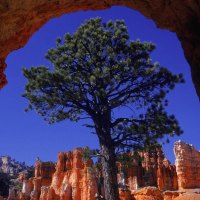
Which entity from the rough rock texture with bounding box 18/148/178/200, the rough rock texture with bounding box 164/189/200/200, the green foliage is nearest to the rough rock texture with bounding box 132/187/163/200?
the rough rock texture with bounding box 164/189/200/200

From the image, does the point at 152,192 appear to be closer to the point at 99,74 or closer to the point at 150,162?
the point at 99,74

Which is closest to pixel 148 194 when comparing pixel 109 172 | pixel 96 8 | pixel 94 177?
pixel 109 172

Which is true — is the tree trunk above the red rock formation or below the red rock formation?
below

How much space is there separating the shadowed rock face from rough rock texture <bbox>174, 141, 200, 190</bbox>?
121 ft

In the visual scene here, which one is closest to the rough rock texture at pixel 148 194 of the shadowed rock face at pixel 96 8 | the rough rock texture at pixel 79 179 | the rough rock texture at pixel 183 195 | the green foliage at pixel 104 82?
the rough rock texture at pixel 183 195

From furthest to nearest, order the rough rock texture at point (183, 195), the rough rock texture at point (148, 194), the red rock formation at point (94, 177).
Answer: the red rock formation at point (94, 177), the rough rock texture at point (148, 194), the rough rock texture at point (183, 195)

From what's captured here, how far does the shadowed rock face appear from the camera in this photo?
481cm

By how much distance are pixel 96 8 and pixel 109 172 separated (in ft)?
30.8

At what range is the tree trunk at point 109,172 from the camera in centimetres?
1344

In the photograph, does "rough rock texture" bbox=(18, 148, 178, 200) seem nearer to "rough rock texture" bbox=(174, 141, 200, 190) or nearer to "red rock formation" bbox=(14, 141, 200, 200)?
"red rock formation" bbox=(14, 141, 200, 200)

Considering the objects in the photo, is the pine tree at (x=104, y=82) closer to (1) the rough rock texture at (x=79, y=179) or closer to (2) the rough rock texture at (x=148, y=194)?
(2) the rough rock texture at (x=148, y=194)

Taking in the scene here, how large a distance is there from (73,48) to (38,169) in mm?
55755

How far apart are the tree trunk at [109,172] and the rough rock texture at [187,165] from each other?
27.7m

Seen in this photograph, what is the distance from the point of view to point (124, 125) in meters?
15.7
